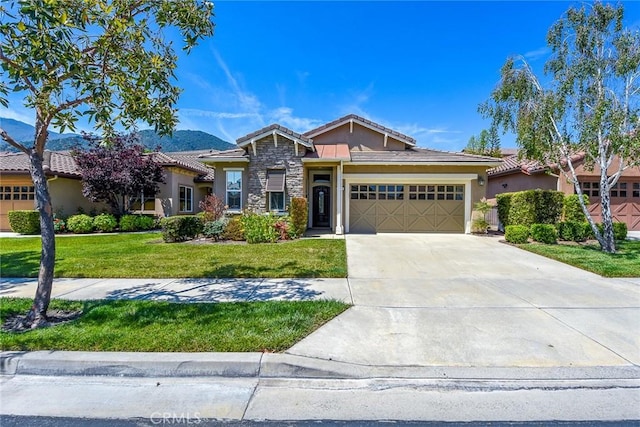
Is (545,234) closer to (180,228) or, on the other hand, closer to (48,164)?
(180,228)

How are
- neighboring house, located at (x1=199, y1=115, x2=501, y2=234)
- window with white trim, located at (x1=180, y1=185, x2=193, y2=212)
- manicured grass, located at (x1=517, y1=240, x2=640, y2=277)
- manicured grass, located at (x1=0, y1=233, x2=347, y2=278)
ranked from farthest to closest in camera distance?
window with white trim, located at (x1=180, y1=185, x2=193, y2=212) < neighboring house, located at (x1=199, y1=115, x2=501, y2=234) < manicured grass, located at (x1=517, y1=240, x2=640, y2=277) < manicured grass, located at (x1=0, y1=233, x2=347, y2=278)

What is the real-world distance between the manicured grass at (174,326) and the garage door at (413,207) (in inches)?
409

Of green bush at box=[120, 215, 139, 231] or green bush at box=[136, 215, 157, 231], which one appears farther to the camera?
green bush at box=[136, 215, 157, 231]

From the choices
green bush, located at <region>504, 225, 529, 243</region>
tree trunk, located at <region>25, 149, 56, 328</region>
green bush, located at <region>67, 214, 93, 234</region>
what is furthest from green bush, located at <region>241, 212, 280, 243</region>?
green bush, located at <region>504, 225, 529, 243</region>

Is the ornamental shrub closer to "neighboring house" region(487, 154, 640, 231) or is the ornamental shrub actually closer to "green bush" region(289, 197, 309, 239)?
"green bush" region(289, 197, 309, 239)

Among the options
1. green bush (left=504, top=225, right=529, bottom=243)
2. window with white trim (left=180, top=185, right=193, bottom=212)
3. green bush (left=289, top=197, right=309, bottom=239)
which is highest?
window with white trim (left=180, top=185, right=193, bottom=212)

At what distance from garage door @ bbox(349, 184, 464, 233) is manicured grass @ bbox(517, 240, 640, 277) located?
4.05 metres

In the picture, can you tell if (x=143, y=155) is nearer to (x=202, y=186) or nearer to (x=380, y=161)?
(x=202, y=186)

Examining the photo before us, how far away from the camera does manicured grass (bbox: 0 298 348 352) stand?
3.77 metres

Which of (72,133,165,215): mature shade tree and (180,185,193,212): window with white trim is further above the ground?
(72,133,165,215): mature shade tree

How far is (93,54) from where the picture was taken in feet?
15.3

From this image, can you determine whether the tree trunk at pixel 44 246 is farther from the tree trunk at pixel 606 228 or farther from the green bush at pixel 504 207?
the green bush at pixel 504 207

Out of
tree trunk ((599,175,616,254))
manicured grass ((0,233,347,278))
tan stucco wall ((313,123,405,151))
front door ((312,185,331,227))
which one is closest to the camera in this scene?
manicured grass ((0,233,347,278))

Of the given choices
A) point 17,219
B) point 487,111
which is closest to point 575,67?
point 487,111
